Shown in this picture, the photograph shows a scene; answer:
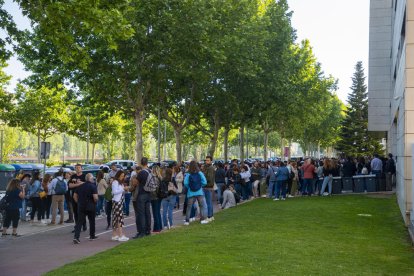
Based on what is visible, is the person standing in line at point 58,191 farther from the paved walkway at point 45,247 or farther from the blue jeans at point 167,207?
the blue jeans at point 167,207

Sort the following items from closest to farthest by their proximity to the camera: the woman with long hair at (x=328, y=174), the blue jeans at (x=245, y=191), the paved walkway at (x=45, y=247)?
the paved walkway at (x=45, y=247) → the blue jeans at (x=245, y=191) → the woman with long hair at (x=328, y=174)

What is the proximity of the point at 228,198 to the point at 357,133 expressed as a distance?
60.4m

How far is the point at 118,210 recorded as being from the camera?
558 inches

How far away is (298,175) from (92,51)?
517 inches

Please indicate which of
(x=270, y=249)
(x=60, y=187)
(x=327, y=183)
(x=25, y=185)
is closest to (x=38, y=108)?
(x=327, y=183)

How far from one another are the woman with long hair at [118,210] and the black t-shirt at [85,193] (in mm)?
563

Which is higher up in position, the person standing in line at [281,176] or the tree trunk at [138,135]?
the tree trunk at [138,135]

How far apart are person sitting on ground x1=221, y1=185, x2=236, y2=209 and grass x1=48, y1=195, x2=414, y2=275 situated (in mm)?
3735

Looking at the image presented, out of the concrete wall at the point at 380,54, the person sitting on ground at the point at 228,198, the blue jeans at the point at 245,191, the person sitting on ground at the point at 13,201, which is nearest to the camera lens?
the person sitting on ground at the point at 13,201

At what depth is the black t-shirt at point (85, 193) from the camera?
14.1 m

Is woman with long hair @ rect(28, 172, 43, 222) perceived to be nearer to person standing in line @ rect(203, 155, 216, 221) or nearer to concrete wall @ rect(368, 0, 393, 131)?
person standing in line @ rect(203, 155, 216, 221)

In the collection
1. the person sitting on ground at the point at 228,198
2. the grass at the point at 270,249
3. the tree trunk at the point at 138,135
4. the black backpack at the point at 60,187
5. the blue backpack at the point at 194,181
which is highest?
the tree trunk at the point at 138,135

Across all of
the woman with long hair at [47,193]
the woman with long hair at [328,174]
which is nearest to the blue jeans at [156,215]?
the woman with long hair at [47,193]

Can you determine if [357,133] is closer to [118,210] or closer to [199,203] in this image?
[199,203]
